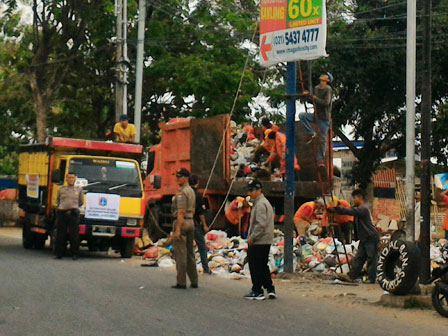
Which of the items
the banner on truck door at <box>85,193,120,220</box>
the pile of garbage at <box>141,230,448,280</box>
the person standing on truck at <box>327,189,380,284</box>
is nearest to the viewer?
the person standing on truck at <box>327,189,380,284</box>

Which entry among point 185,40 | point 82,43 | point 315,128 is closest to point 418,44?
point 185,40

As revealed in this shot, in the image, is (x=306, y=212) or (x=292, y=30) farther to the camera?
(x=306, y=212)

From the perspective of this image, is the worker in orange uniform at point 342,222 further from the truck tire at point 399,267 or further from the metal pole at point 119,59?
the metal pole at point 119,59

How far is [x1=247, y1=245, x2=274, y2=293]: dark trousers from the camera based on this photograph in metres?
13.3

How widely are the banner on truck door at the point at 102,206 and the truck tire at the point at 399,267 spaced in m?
8.51

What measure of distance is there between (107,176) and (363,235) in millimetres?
7052

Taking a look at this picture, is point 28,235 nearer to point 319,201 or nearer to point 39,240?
point 39,240

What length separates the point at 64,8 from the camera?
3291 cm

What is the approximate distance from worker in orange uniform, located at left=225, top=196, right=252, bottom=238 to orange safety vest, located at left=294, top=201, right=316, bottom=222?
1238mm

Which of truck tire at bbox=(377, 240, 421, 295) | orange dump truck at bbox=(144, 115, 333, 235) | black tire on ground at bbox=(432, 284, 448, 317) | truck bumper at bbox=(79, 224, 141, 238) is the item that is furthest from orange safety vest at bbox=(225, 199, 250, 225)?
black tire on ground at bbox=(432, 284, 448, 317)

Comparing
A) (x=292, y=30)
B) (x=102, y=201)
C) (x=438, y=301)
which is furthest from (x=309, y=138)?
(x=438, y=301)

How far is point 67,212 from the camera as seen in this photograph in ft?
65.4

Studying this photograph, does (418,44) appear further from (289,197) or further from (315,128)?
(289,197)

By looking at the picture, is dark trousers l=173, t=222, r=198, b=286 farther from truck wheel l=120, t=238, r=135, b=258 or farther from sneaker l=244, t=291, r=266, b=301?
truck wheel l=120, t=238, r=135, b=258
